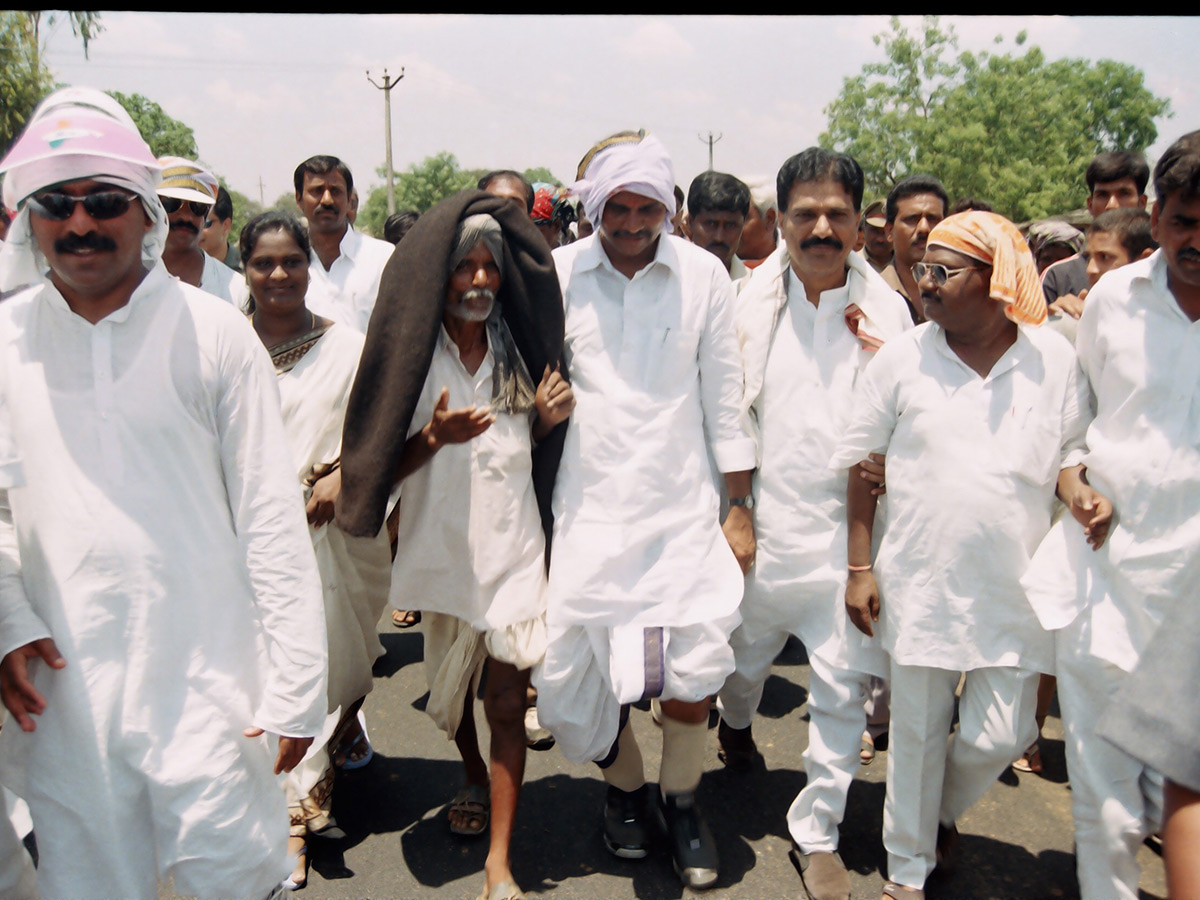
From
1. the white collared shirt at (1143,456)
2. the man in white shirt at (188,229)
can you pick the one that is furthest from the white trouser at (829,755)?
the man in white shirt at (188,229)

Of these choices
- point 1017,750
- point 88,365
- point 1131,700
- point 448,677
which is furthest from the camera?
point 448,677

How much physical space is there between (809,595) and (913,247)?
7.12 feet

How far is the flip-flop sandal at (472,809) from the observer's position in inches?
129

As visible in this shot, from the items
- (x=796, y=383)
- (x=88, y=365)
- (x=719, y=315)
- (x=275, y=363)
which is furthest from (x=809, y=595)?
(x=88, y=365)

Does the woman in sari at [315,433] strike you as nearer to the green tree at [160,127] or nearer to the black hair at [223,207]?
the black hair at [223,207]

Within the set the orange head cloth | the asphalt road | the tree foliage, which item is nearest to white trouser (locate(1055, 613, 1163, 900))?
the asphalt road

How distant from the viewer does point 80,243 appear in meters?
2.04

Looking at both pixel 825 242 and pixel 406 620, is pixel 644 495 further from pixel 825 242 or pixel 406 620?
pixel 406 620

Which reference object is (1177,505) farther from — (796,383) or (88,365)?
(88,365)

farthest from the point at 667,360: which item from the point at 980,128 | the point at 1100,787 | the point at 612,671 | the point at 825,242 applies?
the point at 980,128

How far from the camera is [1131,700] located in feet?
5.51

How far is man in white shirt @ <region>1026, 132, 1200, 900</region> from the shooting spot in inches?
99.6

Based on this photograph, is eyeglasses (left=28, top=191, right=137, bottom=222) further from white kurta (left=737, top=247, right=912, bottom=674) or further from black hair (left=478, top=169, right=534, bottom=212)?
black hair (left=478, top=169, right=534, bottom=212)

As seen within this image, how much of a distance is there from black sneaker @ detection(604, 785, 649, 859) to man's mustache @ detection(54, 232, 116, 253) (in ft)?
7.78
